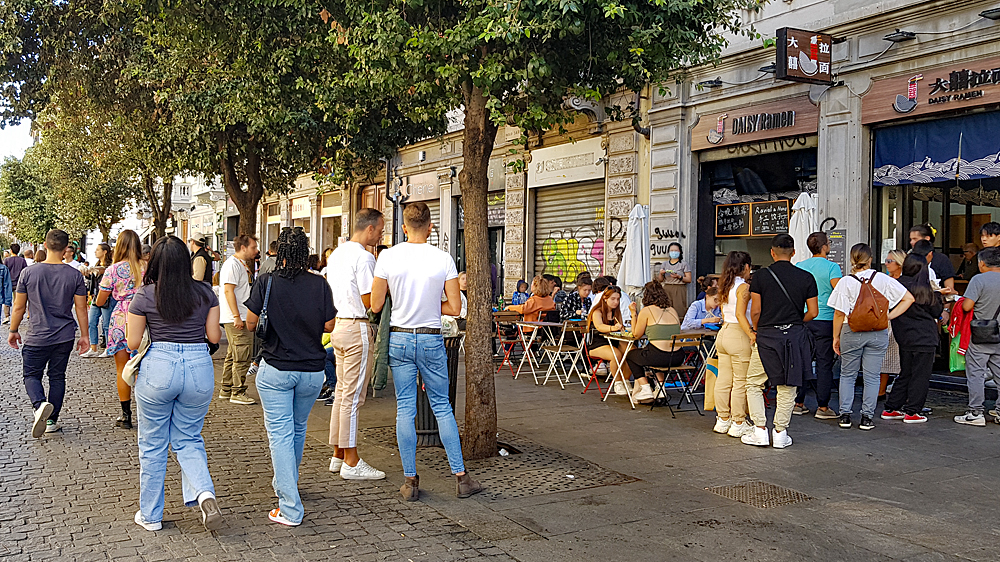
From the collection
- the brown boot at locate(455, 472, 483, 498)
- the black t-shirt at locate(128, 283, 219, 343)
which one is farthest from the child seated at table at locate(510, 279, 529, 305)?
the black t-shirt at locate(128, 283, 219, 343)

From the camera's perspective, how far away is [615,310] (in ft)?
33.5

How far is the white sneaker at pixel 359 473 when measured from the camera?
6.14m

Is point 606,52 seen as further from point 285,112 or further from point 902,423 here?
point 285,112

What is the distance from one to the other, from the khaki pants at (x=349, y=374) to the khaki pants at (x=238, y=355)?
3418 millimetres

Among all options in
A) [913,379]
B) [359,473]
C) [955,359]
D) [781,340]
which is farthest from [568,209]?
[359,473]

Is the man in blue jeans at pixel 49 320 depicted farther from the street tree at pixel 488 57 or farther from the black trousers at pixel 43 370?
the street tree at pixel 488 57

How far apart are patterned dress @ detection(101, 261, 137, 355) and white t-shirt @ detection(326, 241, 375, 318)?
2.82m

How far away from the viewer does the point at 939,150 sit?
1073 centimetres

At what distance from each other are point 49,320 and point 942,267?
9.18 metres

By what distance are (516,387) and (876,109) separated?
5860 millimetres

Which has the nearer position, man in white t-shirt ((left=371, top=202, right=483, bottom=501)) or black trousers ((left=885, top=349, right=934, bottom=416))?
man in white t-shirt ((left=371, top=202, right=483, bottom=501))

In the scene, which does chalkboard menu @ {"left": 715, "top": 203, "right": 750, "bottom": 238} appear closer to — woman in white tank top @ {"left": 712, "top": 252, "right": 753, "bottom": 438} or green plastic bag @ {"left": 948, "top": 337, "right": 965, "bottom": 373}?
green plastic bag @ {"left": 948, "top": 337, "right": 965, "bottom": 373}

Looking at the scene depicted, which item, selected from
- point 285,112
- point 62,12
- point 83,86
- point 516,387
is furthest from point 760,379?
point 83,86

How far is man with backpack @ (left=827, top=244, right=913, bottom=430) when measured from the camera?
318 inches
